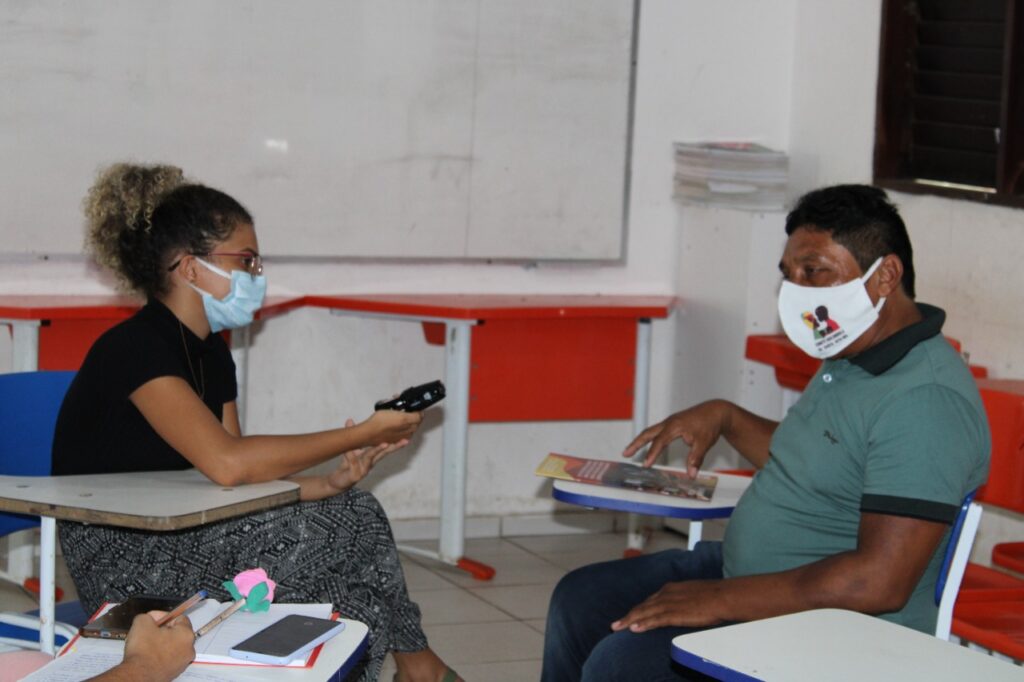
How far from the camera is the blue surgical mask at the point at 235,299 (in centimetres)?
271

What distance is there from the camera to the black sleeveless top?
2.50 metres

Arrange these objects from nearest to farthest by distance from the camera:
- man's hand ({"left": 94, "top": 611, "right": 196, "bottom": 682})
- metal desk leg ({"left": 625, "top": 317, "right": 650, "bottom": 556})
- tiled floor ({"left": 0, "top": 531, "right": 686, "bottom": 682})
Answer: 1. man's hand ({"left": 94, "top": 611, "right": 196, "bottom": 682})
2. tiled floor ({"left": 0, "top": 531, "right": 686, "bottom": 682})
3. metal desk leg ({"left": 625, "top": 317, "right": 650, "bottom": 556})

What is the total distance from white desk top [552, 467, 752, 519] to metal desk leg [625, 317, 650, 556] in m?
1.94

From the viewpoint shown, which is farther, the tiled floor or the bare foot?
the tiled floor

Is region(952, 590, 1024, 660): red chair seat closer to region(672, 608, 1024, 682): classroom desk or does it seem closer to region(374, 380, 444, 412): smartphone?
region(672, 608, 1024, 682): classroom desk

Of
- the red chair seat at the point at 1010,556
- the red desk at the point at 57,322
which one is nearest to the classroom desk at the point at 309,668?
the red chair seat at the point at 1010,556

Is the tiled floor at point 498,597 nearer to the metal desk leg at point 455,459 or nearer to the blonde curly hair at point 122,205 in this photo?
the metal desk leg at point 455,459

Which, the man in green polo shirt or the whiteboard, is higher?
the whiteboard

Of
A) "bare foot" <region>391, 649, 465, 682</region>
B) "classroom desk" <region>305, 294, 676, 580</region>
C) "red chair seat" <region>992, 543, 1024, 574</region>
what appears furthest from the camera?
"classroom desk" <region>305, 294, 676, 580</region>

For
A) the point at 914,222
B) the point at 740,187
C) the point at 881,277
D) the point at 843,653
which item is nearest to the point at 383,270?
the point at 740,187

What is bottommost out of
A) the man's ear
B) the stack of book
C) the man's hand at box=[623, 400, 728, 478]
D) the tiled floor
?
the tiled floor

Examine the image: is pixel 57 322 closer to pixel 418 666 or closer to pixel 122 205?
pixel 122 205

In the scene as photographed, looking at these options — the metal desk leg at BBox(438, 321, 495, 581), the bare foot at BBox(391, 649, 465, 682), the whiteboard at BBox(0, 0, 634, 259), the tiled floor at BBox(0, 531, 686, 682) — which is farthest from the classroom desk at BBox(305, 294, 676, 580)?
the bare foot at BBox(391, 649, 465, 682)

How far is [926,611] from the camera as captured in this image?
87.8 inches
